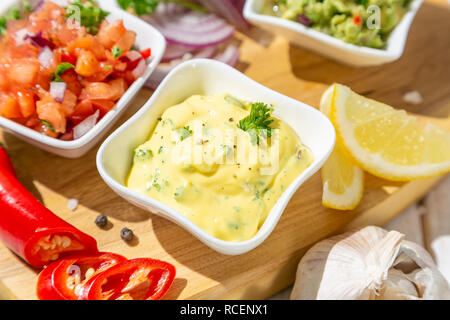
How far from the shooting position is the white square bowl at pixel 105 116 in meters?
2.11

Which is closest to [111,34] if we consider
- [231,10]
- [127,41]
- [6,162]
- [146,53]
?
[127,41]

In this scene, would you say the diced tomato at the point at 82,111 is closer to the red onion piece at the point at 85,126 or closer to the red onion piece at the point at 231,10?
the red onion piece at the point at 85,126

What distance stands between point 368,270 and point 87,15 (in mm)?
1740

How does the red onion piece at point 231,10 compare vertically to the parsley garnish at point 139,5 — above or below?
below

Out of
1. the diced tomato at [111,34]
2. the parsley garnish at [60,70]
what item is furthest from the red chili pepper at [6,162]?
the diced tomato at [111,34]

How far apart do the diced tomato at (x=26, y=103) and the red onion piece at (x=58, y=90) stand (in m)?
0.09

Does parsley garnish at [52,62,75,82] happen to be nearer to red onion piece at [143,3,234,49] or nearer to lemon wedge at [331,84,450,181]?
red onion piece at [143,3,234,49]

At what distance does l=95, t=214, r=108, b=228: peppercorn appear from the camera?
2.23 meters

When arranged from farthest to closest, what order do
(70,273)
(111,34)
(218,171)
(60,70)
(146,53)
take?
(146,53), (111,34), (60,70), (70,273), (218,171)

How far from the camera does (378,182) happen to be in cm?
247

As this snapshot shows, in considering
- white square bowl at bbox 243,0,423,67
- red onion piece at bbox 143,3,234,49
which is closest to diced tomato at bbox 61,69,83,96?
red onion piece at bbox 143,3,234,49

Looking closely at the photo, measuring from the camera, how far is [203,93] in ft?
7.81

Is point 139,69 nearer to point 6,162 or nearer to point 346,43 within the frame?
point 6,162
